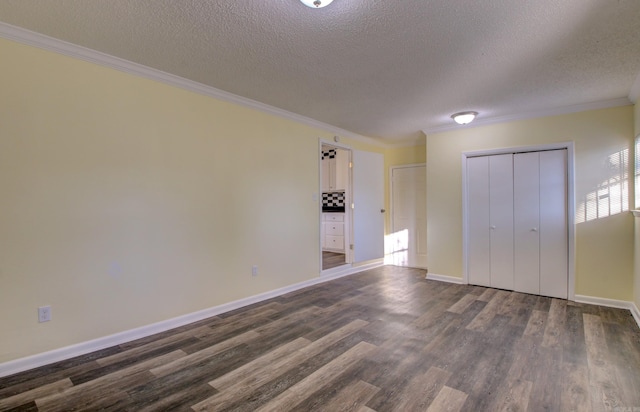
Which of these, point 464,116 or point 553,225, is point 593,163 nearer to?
point 553,225

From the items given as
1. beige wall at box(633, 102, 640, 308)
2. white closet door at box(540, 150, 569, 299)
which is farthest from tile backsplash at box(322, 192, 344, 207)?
beige wall at box(633, 102, 640, 308)

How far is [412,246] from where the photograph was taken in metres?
5.77

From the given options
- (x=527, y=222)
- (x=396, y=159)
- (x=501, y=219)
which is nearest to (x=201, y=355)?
(x=501, y=219)

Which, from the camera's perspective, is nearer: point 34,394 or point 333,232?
point 34,394

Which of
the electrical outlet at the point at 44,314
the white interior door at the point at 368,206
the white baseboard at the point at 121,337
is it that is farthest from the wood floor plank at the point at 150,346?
the white interior door at the point at 368,206

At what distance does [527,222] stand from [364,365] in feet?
10.6

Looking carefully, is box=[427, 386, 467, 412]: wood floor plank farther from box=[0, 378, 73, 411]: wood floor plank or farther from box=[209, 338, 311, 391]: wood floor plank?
box=[0, 378, 73, 411]: wood floor plank

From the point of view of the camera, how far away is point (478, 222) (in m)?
4.48

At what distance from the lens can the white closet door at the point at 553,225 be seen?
3.84 m

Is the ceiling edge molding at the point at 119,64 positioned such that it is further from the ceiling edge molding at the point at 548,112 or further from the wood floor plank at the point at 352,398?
the wood floor plank at the point at 352,398

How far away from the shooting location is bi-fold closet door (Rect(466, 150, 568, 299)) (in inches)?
153

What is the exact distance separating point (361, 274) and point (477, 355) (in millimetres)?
2854

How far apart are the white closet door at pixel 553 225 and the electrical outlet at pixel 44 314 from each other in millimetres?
5283

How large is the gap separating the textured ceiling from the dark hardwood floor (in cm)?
245
